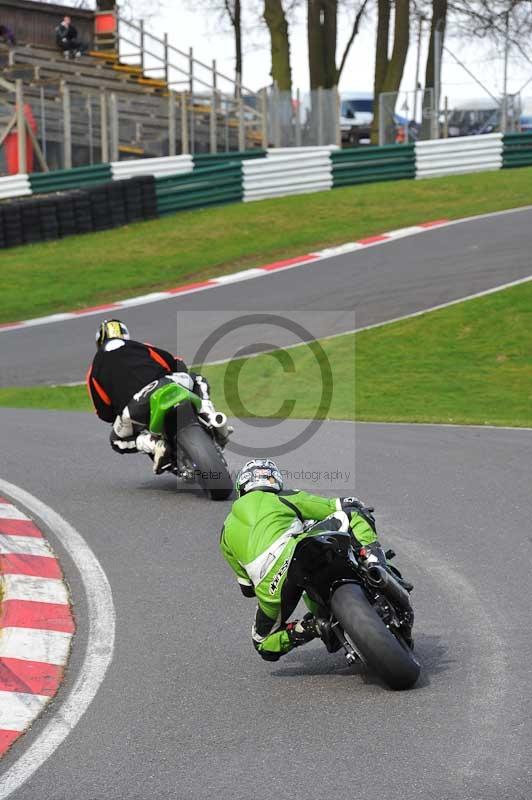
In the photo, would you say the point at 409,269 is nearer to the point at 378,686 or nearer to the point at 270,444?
the point at 270,444

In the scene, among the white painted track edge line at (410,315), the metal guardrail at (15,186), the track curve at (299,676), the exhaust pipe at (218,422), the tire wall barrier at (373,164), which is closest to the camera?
the track curve at (299,676)

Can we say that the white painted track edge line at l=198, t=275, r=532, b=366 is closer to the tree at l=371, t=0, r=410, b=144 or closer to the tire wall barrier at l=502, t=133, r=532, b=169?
the tire wall barrier at l=502, t=133, r=532, b=169

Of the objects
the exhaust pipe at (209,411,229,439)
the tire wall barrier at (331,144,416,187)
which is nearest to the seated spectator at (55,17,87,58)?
the tire wall barrier at (331,144,416,187)

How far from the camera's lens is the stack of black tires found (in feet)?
83.5

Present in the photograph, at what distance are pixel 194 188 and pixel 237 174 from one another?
1275 millimetres

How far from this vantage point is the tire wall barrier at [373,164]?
101ft

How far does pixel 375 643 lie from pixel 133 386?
5.01 metres

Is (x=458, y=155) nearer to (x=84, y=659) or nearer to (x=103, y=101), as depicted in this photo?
(x=103, y=101)

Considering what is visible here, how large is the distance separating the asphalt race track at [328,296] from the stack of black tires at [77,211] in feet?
17.2

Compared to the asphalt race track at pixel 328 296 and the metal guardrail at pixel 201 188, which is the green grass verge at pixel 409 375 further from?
the metal guardrail at pixel 201 188

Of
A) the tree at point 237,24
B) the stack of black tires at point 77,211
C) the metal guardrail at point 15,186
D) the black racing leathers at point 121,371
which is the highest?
the tree at point 237,24

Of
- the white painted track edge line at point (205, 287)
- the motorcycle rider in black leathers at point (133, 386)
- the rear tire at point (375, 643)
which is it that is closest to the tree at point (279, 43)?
the white painted track edge line at point (205, 287)

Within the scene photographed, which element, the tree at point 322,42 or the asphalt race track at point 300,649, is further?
the tree at point 322,42

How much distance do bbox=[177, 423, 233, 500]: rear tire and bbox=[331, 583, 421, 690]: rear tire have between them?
13.3 ft
